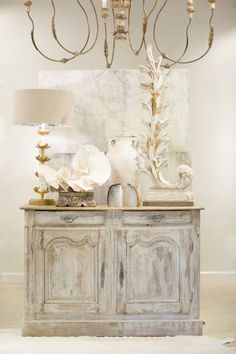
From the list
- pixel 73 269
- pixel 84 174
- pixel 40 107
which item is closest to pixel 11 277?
pixel 73 269

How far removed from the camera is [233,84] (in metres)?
5.94

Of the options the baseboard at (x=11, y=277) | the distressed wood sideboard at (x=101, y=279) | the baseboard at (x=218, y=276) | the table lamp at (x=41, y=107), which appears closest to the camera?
the distressed wood sideboard at (x=101, y=279)

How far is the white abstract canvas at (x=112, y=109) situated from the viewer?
5168mm

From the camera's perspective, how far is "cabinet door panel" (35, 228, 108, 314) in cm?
404

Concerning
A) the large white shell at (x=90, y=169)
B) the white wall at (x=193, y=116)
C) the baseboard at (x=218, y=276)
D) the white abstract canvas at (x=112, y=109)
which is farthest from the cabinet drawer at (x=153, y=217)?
the baseboard at (x=218, y=276)

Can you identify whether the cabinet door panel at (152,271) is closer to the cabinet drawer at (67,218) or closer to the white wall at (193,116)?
the cabinet drawer at (67,218)

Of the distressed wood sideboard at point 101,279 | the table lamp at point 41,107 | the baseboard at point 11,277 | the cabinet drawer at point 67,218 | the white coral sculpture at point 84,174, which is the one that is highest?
the table lamp at point 41,107

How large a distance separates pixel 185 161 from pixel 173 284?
1.43m

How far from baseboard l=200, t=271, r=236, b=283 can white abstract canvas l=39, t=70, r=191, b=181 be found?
50.4 inches

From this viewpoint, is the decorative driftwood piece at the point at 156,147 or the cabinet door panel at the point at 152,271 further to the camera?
the decorative driftwood piece at the point at 156,147

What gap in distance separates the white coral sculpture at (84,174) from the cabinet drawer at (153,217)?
28 centimetres

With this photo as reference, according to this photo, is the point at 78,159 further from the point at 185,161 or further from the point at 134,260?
the point at 185,161

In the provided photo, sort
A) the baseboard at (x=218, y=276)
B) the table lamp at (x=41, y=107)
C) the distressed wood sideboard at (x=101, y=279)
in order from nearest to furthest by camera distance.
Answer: the distressed wood sideboard at (x=101, y=279) < the table lamp at (x=41, y=107) < the baseboard at (x=218, y=276)

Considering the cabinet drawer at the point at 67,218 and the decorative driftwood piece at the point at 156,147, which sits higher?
the decorative driftwood piece at the point at 156,147
